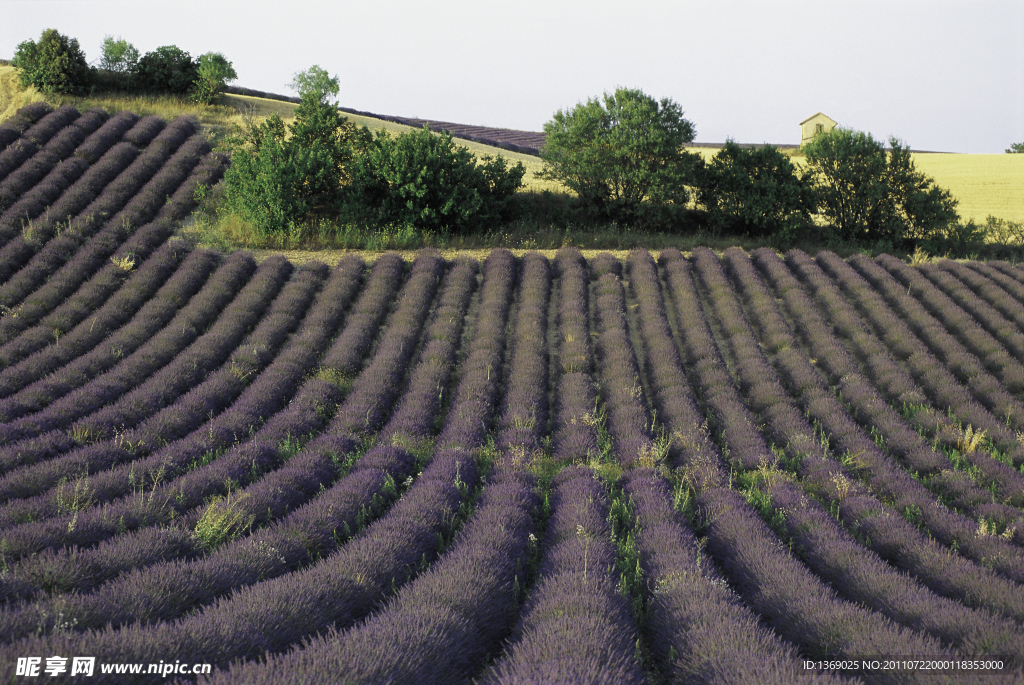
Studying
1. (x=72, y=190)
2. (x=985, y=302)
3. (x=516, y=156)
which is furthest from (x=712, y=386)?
(x=516, y=156)

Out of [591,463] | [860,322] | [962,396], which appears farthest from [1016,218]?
[591,463]

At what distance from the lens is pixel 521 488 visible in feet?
22.0

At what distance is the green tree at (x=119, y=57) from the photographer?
2595cm

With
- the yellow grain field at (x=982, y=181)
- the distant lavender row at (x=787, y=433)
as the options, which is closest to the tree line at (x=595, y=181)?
the yellow grain field at (x=982, y=181)

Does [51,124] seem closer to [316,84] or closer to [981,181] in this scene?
[316,84]

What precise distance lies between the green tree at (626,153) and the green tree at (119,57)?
1758 cm

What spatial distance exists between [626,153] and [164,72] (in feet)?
61.4

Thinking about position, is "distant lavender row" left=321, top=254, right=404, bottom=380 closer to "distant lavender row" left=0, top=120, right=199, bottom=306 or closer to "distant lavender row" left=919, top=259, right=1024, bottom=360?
"distant lavender row" left=0, top=120, right=199, bottom=306

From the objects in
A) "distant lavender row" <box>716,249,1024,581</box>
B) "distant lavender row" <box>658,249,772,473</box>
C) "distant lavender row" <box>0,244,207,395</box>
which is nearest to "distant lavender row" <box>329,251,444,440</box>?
"distant lavender row" <box>0,244,207,395</box>

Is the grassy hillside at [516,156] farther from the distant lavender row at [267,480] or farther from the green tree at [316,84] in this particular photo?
the distant lavender row at [267,480]

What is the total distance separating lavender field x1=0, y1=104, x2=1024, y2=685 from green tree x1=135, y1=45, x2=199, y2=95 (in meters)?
10.4

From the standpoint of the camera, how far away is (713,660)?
3680 mm

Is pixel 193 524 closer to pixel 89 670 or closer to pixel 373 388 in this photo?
pixel 89 670

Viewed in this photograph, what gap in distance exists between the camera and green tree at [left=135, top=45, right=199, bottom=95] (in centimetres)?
2628
